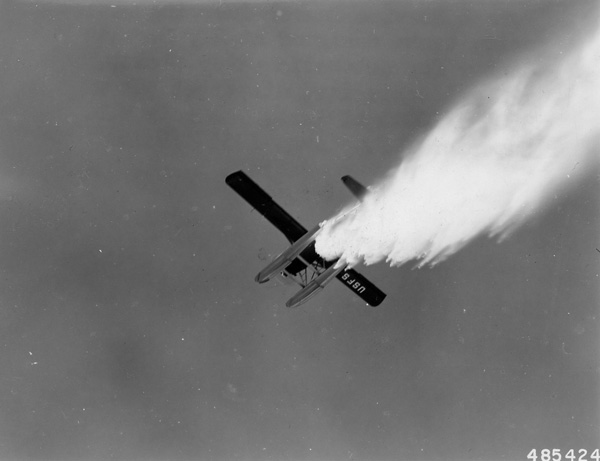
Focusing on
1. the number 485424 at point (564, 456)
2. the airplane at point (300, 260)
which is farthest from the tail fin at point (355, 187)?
the number 485424 at point (564, 456)

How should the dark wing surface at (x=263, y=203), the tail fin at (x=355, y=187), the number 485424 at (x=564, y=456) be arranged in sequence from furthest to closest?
the number 485424 at (x=564, y=456)
the dark wing surface at (x=263, y=203)
the tail fin at (x=355, y=187)

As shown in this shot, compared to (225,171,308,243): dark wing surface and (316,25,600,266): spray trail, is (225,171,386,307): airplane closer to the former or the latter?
(225,171,308,243): dark wing surface

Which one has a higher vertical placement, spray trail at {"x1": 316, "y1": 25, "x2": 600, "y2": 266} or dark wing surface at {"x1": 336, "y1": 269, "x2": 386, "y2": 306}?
spray trail at {"x1": 316, "y1": 25, "x2": 600, "y2": 266}

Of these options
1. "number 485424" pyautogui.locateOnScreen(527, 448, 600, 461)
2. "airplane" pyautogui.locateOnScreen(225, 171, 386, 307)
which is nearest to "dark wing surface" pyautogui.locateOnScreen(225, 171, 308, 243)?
"airplane" pyautogui.locateOnScreen(225, 171, 386, 307)

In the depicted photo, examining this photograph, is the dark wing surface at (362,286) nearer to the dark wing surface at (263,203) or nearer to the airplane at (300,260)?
the airplane at (300,260)

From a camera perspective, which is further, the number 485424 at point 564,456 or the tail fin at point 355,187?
the number 485424 at point 564,456

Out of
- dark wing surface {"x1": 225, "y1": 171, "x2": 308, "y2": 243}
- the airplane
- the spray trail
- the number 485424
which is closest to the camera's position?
A: the airplane

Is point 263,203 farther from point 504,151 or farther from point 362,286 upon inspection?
point 504,151

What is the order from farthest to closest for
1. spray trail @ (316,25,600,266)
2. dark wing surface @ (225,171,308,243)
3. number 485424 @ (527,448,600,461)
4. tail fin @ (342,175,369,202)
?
number 485424 @ (527,448,600,461)
spray trail @ (316,25,600,266)
dark wing surface @ (225,171,308,243)
tail fin @ (342,175,369,202)
